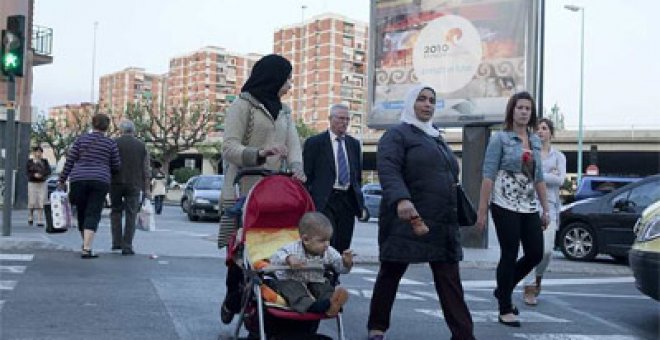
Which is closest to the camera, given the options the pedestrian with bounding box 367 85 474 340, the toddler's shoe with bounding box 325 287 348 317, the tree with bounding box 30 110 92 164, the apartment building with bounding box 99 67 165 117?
the toddler's shoe with bounding box 325 287 348 317

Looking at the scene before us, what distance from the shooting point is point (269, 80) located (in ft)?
17.7

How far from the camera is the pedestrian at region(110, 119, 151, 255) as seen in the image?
34.7 ft

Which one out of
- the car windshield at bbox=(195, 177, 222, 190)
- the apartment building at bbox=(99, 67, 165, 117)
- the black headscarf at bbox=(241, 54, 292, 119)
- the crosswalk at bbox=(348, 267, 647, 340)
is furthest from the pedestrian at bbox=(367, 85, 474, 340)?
the apartment building at bbox=(99, 67, 165, 117)

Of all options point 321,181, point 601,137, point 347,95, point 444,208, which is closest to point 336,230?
point 321,181

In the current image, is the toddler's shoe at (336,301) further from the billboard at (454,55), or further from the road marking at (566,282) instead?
the billboard at (454,55)

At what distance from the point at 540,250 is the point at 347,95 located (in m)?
132

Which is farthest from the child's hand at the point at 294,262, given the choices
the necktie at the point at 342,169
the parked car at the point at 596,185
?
the parked car at the point at 596,185

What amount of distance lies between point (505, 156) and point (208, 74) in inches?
5545

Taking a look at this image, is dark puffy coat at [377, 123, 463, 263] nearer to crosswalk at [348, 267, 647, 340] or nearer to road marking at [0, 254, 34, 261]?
crosswalk at [348, 267, 647, 340]

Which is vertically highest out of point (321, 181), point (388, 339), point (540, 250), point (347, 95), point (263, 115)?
point (347, 95)

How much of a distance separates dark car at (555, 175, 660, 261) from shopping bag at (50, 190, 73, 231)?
8.12 m

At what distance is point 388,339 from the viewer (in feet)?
19.2

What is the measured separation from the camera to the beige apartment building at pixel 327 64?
444 ft

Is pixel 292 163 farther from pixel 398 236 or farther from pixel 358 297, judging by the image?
pixel 358 297
